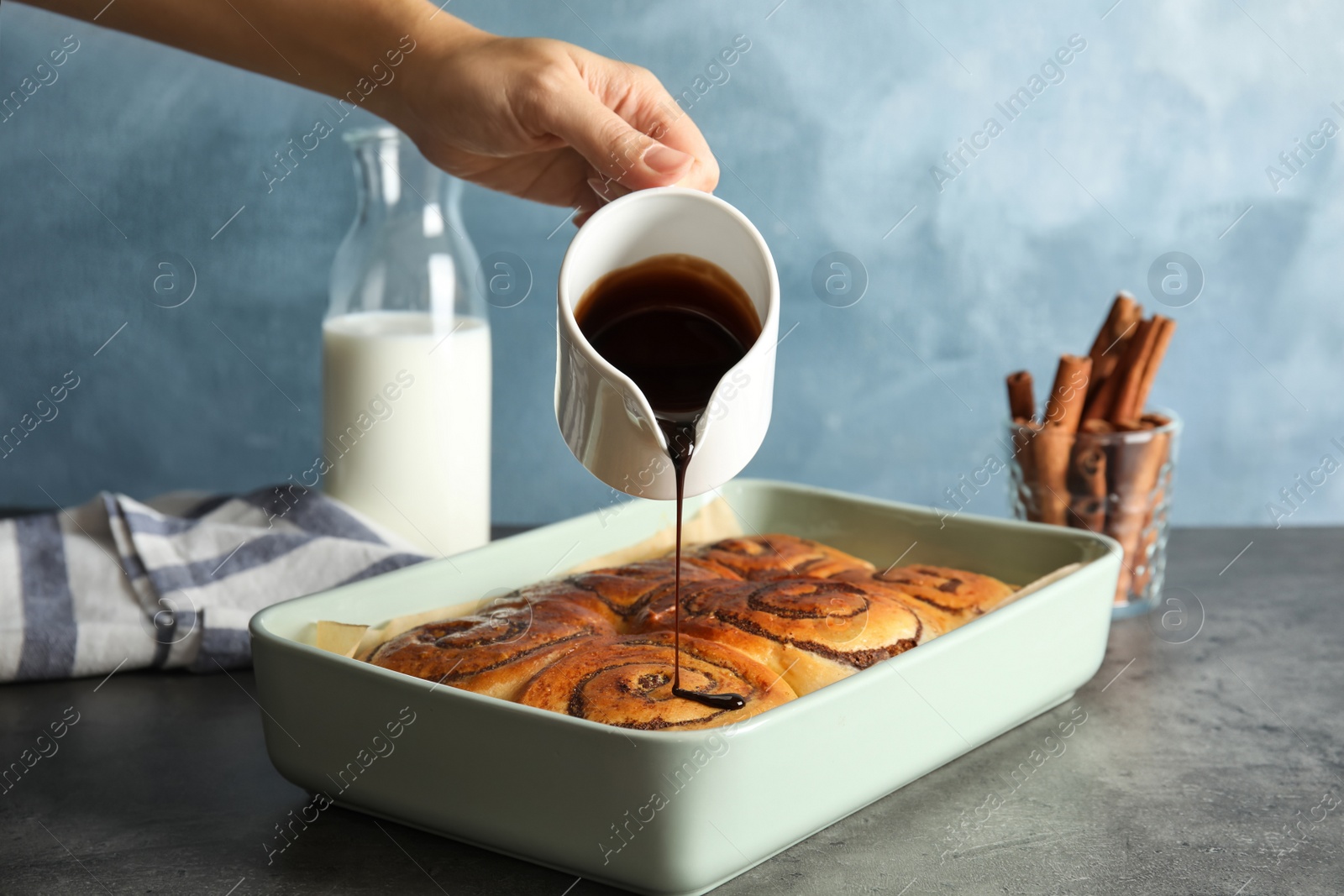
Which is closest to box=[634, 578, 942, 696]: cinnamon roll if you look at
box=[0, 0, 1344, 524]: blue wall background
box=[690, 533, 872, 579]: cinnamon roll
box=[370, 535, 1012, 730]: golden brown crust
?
box=[370, 535, 1012, 730]: golden brown crust

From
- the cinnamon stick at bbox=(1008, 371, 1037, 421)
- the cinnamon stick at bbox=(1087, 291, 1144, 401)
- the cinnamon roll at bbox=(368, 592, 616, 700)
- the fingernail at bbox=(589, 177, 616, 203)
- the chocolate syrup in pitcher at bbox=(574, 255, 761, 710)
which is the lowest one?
the cinnamon roll at bbox=(368, 592, 616, 700)

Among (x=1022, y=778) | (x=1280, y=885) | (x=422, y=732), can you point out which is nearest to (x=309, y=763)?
(x=422, y=732)

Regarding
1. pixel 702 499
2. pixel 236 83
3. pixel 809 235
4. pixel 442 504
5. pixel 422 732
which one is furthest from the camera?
pixel 809 235

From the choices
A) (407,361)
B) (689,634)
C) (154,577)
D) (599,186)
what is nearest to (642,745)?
(689,634)

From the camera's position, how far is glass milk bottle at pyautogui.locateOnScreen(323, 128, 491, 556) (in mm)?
1349

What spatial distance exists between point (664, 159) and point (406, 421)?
23.1 inches

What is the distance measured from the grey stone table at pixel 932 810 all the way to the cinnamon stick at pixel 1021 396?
284 millimetres

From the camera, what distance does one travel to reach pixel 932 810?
82cm

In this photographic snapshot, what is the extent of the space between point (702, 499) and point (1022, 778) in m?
0.46

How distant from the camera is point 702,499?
1.23 meters

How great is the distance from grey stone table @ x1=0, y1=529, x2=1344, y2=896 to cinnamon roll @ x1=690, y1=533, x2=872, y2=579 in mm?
210

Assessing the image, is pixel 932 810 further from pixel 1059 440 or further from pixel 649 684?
pixel 1059 440

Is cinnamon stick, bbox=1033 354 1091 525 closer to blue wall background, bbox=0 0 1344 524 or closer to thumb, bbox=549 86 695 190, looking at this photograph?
thumb, bbox=549 86 695 190

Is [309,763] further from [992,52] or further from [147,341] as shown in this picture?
[992,52]
